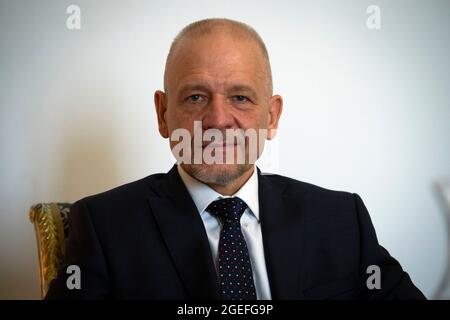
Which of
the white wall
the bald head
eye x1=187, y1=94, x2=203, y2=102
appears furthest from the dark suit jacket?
the white wall

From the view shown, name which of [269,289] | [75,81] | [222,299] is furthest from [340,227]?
[75,81]

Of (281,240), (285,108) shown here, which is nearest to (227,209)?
(281,240)

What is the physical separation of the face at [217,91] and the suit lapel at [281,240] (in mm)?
137

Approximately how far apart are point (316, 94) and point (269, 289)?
1042mm

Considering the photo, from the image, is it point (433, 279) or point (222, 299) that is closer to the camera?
point (222, 299)

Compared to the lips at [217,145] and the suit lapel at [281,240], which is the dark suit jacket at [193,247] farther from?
the lips at [217,145]

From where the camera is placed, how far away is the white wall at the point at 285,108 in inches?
70.6

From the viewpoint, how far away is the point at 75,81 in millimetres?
1799

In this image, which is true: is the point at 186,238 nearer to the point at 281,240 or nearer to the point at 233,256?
the point at 233,256

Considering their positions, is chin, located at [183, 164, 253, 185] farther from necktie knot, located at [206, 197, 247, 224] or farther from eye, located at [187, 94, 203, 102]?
eye, located at [187, 94, 203, 102]

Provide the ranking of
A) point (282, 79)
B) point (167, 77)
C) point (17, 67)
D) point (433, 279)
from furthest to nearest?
point (433, 279) < point (282, 79) < point (17, 67) < point (167, 77)

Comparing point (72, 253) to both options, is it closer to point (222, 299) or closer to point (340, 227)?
point (222, 299)

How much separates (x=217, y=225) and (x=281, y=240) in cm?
18

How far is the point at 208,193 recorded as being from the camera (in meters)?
1.24
